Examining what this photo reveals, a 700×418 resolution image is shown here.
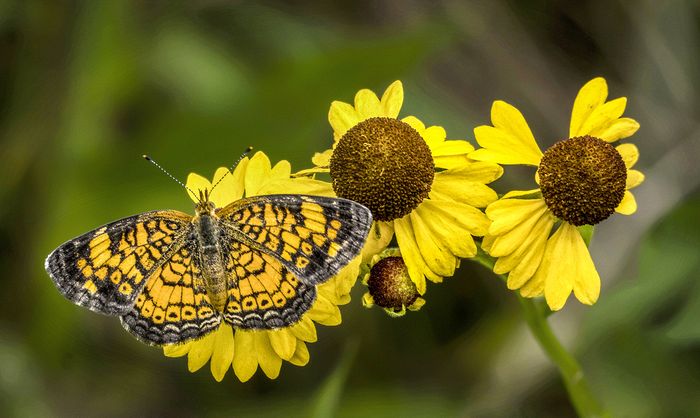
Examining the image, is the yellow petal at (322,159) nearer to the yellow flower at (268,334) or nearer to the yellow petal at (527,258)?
the yellow flower at (268,334)

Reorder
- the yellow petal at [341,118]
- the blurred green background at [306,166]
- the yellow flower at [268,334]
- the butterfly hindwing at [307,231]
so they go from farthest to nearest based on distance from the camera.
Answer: the blurred green background at [306,166]
the yellow petal at [341,118]
the yellow flower at [268,334]
the butterfly hindwing at [307,231]

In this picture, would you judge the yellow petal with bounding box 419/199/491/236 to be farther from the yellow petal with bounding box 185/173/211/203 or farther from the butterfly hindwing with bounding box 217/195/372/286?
the yellow petal with bounding box 185/173/211/203

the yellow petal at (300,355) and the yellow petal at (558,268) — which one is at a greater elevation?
the yellow petal at (558,268)

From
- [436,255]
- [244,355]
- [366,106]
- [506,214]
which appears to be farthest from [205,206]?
[506,214]

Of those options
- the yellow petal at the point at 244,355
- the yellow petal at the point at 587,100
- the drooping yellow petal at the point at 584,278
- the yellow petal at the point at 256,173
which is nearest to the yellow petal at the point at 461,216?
the drooping yellow petal at the point at 584,278

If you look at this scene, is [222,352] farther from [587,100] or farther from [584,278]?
[587,100]

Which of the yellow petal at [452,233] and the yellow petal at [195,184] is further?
the yellow petal at [195,184]

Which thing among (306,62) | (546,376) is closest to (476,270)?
(546,376)
